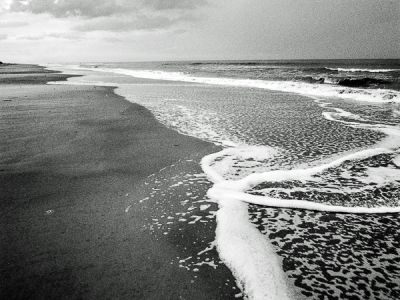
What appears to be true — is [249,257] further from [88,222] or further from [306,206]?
[88,222]

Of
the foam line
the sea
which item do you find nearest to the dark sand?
the foam line

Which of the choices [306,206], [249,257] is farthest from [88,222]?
[306,206]

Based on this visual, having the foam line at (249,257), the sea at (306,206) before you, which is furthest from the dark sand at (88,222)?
the sea at (306,206)

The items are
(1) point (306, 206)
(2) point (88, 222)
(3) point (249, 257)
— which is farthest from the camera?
(1) point (306, 206)

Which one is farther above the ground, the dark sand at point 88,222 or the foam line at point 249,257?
the dark sand at point 88,222

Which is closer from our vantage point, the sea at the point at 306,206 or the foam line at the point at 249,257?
the foam line at the point at 249,257

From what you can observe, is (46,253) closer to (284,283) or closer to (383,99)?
(284,283)

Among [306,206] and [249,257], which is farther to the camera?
[306,206]

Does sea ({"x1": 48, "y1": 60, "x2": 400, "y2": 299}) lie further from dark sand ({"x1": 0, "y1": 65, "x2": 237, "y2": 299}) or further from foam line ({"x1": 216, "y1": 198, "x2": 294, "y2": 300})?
dark sand ({"x1": 0, "y1": 65, "x2": 237, "y2": 299})

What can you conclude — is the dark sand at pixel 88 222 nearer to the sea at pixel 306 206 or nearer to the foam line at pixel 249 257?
the foam line at pixel 249 257
